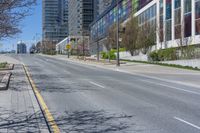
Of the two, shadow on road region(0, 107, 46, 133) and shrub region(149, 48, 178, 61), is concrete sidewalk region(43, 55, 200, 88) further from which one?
shadow on road region(0, 107, 46, 133)

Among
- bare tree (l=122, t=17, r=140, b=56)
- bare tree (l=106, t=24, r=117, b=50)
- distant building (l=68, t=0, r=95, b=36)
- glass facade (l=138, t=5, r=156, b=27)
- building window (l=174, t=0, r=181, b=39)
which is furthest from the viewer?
distant building (l=68, t=0, r=95, b=36)

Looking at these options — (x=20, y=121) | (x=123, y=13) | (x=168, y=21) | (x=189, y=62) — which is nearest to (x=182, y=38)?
(x=168, y=21)

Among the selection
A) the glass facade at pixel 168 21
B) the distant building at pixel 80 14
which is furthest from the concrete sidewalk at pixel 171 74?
the distant building at pixel 80 14

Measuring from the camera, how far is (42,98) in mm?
16328

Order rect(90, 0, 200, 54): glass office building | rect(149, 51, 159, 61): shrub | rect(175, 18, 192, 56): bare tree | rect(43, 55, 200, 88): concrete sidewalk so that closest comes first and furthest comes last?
rect(43, 55, 200, 88): concrete sidewalk
rect(175, 18, 192, 56): bare tree
rect(90, 0, 200, 54): glass office building
rect(149, 51, 159, 61): shrub

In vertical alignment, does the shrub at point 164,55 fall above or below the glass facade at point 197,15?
below

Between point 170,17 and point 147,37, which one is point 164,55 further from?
→ point 147,37

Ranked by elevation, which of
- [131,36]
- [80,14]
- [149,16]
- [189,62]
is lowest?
[189,62]

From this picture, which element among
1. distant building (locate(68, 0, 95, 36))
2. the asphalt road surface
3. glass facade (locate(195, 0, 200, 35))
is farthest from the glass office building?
distant building (locate(68, 0, 95, 36))

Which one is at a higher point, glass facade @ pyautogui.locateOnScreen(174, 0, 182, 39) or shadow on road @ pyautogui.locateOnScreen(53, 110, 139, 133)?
glass facade @ pyautogui.locateOnScreen(174, 0, 182, 39)

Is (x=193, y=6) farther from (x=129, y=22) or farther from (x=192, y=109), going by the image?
(x=192, y=109)

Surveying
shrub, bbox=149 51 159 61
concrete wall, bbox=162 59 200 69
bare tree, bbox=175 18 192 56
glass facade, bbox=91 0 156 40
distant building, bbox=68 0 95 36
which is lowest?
concrete wall, bbox=162 59 200 69

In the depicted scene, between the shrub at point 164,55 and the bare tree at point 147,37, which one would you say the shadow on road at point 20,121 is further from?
the bare tree at point 147,37

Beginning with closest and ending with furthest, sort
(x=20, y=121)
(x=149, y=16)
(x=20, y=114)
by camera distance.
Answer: (x=20, y=121), (x=20, y=114), (x=149, y=16)
